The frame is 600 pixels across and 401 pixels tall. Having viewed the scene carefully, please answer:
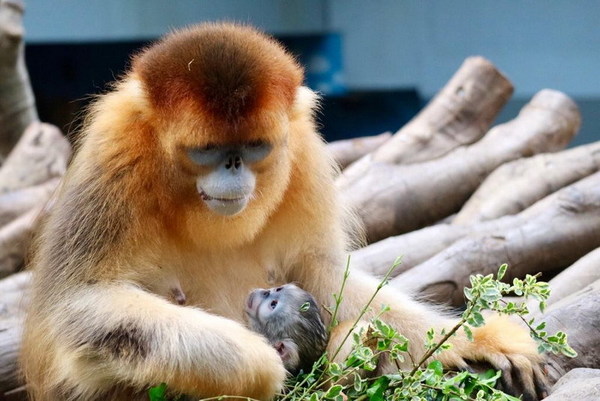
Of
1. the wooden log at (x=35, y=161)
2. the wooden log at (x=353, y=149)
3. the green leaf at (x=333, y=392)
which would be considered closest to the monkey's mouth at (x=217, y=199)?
the green leaf at (x=333, y=392)

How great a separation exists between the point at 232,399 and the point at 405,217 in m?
2.67

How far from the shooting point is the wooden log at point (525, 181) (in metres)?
5.43

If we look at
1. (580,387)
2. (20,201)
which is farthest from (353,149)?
(580,387)

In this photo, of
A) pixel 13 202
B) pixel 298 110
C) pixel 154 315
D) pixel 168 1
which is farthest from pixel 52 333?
pixel 168 1

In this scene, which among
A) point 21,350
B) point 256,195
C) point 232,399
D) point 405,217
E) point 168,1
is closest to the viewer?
point 232,399

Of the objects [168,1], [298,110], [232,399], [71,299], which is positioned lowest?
[168,1]

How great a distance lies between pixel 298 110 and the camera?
137 inches

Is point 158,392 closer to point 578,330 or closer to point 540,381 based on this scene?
point 540,381

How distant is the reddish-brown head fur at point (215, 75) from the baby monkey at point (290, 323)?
29.7 inches

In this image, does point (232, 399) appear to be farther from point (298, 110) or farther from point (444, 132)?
point (444, 132)

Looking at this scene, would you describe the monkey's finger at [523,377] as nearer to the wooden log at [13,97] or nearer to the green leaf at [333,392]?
the green leaf at [333,392]

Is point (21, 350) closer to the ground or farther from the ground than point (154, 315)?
closer to the ground

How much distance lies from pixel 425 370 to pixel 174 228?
1.05 meters

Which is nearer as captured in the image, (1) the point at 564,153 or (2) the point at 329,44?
(1) the point at 564,153
